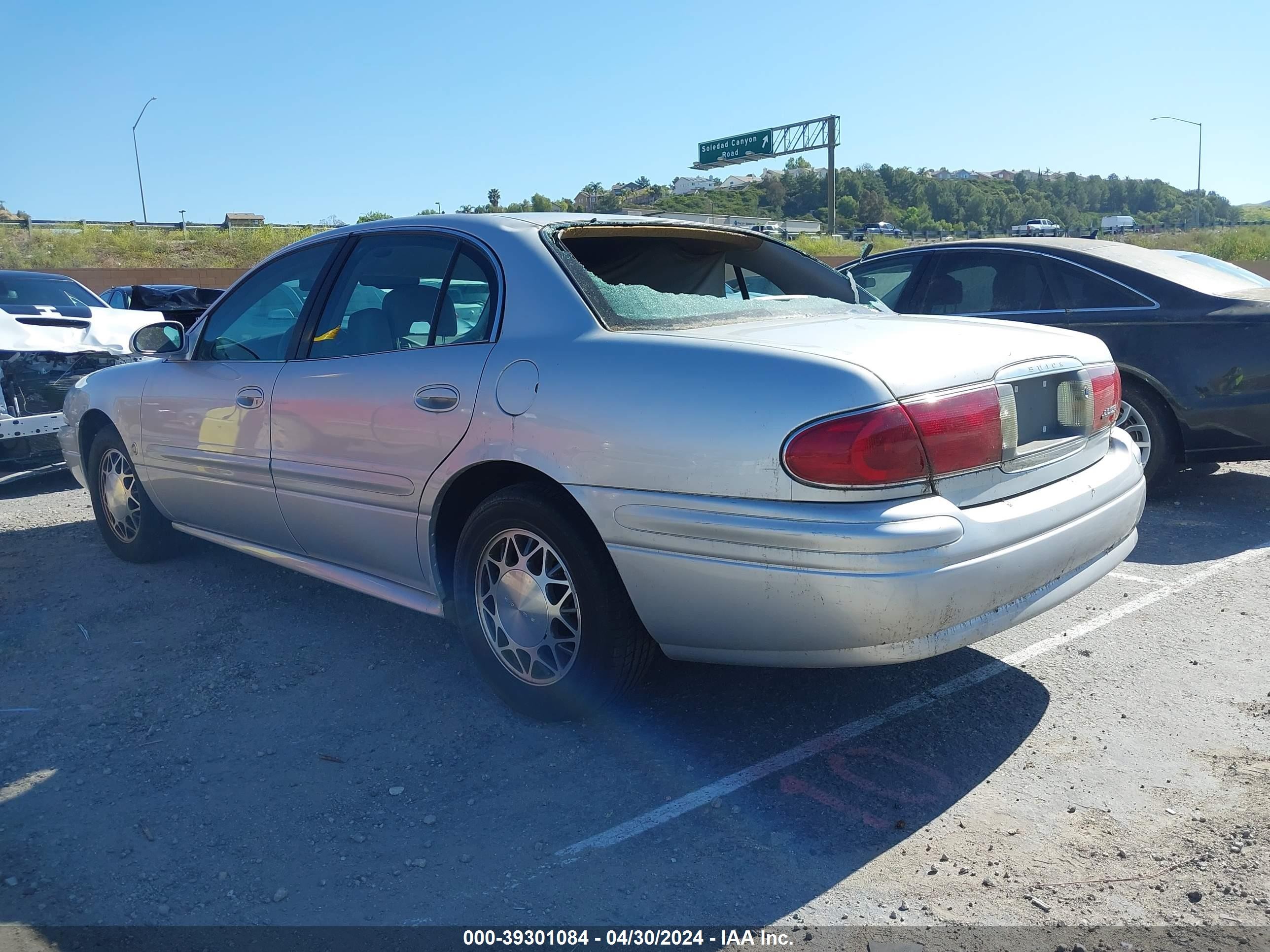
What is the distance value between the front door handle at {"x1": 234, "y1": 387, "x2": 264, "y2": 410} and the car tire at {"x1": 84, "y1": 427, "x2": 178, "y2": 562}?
1161 millimetres

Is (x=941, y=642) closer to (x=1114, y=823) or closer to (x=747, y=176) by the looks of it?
(x=1114, y=823)

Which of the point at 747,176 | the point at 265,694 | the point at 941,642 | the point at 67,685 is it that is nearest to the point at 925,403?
the point at 941,642

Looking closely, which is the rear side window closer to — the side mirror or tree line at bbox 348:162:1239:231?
the side mirror

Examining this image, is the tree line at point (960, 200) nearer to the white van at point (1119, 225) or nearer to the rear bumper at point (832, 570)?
the white van at point (1119, 225)

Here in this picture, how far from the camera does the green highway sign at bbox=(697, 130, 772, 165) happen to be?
43.0m

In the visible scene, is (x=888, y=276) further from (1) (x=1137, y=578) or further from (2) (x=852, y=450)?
(2) (x=852, y=450)

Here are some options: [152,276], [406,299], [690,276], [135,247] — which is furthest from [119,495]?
[135,247]

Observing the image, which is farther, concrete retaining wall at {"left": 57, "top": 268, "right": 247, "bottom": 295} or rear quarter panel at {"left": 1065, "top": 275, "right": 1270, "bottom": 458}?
concrete retaining wall at {"left": 57, "top": 268, "right": 247, "bottom": 295}

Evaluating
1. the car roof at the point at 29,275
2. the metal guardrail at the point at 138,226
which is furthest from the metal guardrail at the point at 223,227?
the car roof at the point at 29,275

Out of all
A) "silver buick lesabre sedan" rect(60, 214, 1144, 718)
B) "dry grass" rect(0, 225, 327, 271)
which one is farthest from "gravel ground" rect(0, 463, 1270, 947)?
"dry grass" rect(0, 225, 327, 271)

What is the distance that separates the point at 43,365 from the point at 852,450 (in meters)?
6.99

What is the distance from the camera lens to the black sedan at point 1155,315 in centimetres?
560

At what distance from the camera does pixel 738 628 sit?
2.80m

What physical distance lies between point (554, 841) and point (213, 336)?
10.1 ft
